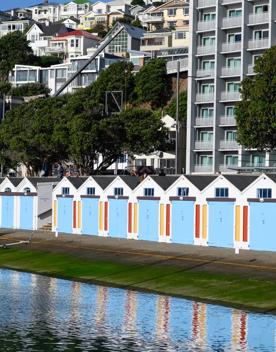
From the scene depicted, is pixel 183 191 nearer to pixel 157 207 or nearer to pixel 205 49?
pixel 157 207

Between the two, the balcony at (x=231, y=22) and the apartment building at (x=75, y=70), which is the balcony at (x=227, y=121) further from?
the apartment building at (x=75, y=70)

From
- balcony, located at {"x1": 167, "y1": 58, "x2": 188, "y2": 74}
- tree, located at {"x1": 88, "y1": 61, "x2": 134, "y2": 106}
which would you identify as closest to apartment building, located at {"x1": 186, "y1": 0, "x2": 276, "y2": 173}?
balcony, located at {"x1": 167, "y1": 58, "x2": 188, "y2": 74}

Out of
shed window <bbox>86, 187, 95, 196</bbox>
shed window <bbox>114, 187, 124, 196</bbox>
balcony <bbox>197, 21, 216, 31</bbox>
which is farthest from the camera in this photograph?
balcony <bbox>197, 21, 216, 31</bbox>

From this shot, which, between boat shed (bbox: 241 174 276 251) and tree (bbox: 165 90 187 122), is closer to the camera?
boat shed (bbox: 241 174 276 251)

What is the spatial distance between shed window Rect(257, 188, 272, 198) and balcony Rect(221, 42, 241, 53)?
59.9 m

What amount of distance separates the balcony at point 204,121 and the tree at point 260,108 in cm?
3906

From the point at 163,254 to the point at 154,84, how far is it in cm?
8652

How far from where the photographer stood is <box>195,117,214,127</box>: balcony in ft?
420

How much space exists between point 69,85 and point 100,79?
33535 millimetres

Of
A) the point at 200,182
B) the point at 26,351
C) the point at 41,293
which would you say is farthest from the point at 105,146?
the point at 26,351

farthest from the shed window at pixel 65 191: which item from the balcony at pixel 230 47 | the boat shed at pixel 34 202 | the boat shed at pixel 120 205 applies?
the balcony at pixel 230 47

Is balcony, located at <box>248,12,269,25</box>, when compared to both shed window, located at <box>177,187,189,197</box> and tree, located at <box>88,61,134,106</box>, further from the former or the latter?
shed window, located at <box>177,187,189,197</box>

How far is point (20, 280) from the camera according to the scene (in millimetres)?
61219

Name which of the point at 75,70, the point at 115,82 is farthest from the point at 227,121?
the point at 75,70
